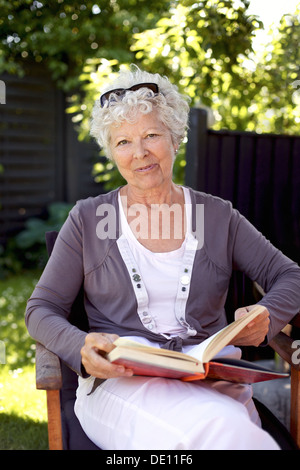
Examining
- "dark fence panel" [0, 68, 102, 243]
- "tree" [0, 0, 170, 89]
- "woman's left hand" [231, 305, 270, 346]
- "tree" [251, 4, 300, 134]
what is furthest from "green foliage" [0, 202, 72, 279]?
"woman's left hand" [231, 305, 270, 346]

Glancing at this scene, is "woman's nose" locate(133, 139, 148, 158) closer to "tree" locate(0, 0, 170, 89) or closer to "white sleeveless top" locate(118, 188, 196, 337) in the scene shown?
"white sleeveless top" locate(118, 188, 196, 337)

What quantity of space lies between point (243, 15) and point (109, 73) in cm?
122

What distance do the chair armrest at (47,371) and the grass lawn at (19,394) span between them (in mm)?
1083

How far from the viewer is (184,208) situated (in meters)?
2.21

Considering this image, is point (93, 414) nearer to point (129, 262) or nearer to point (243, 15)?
point (129, 262)

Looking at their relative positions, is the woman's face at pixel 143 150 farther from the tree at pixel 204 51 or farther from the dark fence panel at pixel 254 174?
the tree at pixel 204 51

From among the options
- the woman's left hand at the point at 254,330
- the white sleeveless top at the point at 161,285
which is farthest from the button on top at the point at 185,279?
the woman's left hand at the point at 254,330

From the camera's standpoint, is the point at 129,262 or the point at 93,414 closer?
the point at 93,414

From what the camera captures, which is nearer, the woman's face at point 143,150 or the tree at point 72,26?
the woman's face at point 143,150

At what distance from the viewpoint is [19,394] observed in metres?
3.16

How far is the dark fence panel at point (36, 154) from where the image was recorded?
6.28 metres

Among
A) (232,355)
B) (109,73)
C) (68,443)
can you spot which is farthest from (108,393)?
(109,73)

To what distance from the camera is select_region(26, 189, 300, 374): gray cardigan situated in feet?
6.45

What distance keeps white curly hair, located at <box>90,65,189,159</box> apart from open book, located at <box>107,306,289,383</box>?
2.71 ft
